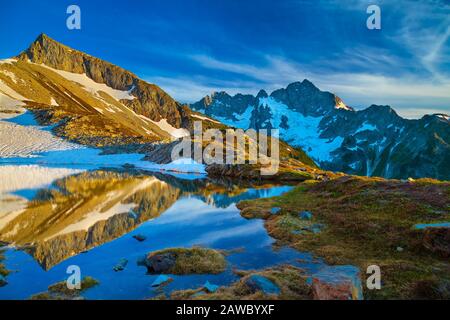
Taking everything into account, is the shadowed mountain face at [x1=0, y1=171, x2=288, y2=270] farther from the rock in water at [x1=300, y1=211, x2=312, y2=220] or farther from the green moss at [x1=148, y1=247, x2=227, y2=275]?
the rock in water at [x1=300, y1=211, x2=312, y2=220]

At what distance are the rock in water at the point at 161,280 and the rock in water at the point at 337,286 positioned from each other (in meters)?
6.98

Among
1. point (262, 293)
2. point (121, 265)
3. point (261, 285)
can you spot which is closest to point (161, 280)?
point (121, 265)

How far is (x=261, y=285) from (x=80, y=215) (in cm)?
2063

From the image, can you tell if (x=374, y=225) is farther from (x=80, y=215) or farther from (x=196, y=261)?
(x=80, y=215)

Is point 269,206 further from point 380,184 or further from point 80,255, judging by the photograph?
point 80,255

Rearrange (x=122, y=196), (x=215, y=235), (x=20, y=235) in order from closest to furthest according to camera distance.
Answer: (x=20, y=235)
(x=215, y=235)
(x=122, y=196)

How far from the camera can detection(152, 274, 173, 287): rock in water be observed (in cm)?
1539

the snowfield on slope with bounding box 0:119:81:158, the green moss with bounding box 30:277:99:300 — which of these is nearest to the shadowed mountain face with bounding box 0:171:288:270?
the green moss with bounding box 30:277:99:300

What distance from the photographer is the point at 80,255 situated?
19.2 m

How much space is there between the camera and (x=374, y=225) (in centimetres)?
2366

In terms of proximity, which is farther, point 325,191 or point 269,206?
point 325,191

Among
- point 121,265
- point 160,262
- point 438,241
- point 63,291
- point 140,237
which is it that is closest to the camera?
point 63,291
